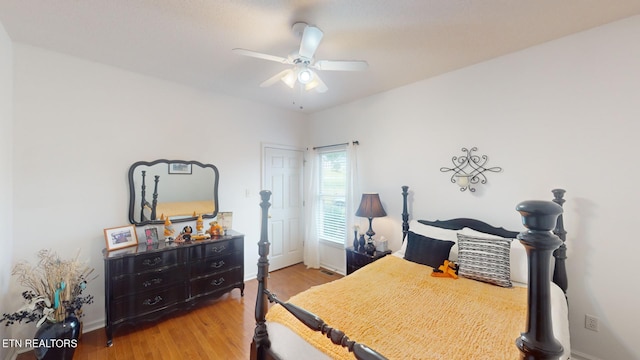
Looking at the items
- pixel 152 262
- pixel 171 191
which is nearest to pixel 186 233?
pixel 152 262

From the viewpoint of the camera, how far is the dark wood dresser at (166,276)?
2.40 meters

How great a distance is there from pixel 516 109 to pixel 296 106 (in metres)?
2.94

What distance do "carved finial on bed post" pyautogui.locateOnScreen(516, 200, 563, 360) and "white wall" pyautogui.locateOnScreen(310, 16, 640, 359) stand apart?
2221 mm

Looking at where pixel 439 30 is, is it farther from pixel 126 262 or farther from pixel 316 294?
pixel 126 262

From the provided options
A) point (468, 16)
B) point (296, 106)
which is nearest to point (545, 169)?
point (468, 16)

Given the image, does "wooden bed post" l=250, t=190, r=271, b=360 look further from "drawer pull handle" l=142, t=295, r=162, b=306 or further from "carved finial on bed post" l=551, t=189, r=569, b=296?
"carved finial on bed post" l=551, t=189, r=569, b=296

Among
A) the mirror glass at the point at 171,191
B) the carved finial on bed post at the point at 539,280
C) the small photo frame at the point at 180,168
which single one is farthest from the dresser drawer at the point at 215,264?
the carved finial on bed post at the point at 539,280

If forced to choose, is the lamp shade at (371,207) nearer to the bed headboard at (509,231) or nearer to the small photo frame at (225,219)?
the bed headboard at (509,231)

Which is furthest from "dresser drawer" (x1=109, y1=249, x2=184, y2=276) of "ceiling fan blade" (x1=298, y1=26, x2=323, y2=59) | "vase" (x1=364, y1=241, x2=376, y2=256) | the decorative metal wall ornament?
the decorative metal wall ornament

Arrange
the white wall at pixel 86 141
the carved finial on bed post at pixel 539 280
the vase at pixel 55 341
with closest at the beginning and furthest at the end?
1. the carved finial on bed post at pixel 539 280
2. the vase at pixel 55 341
3. the white wall at pixel 86 141

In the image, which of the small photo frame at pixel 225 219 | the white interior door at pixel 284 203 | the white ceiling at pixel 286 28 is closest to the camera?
the white ceiling at pixel 286 28

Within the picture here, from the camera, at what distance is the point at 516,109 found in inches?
97.0

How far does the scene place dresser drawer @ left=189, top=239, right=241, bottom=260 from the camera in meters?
2.92

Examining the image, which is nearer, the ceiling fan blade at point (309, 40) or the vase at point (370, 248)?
the ceiling fan blade at point (309, 40)
